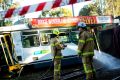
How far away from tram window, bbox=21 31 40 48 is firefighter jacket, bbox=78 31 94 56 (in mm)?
8254

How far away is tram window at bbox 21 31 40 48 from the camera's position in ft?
61.5

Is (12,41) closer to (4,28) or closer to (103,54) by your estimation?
(4,28)

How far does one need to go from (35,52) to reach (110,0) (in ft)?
138

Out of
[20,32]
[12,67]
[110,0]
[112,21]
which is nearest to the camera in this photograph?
[12,67]

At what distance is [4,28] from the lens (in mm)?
18125

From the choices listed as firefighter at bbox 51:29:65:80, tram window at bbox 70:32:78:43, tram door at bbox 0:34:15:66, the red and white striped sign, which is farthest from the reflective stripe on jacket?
tram window at bbox 70:32:78:43

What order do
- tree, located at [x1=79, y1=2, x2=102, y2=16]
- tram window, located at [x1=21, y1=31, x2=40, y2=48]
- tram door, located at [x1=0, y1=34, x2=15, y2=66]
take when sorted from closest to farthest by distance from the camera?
1. tram door, located at [x1=0, y1=34, x2=15, y2=66]
2. tram window, located at [x1=21, y1=31, x2=40, y2=48]
3. tree, located at [x1=79, y1=2, x2=102, y2=16]

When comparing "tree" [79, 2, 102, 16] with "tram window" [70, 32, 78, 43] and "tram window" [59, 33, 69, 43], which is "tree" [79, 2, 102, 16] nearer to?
"tram window" [70, 32, 78, 43]

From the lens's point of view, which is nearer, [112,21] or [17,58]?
[17,58]

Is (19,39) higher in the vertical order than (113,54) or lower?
higher

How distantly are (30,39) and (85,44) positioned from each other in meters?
8.36

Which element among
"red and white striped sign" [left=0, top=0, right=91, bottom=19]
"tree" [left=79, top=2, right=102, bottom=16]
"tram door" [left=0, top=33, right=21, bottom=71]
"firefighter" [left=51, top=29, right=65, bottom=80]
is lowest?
"tree" [left=79, top=2, right=102, bottom=16]

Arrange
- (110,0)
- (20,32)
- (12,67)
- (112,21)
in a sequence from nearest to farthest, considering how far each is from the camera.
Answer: (12,67), (20,32), (112,21), (110,0)

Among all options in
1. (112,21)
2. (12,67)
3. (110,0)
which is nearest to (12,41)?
(12,67)
